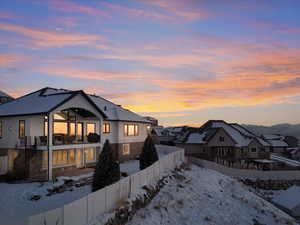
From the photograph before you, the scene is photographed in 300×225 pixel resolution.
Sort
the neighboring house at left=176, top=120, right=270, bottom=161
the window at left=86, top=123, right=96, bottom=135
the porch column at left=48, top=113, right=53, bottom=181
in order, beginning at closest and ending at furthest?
the porch column at left=48, top=113, right=53, bottom=181 < the window at left=86, top=123, right=96, bottom=135 < the neighboring house at left=176, top=120, right=270, bottom=161

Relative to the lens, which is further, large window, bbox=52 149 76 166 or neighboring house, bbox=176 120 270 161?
neighboring house, bbox=176 120 270 161

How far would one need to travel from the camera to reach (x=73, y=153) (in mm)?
27578

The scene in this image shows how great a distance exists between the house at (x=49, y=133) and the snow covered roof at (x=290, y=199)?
20735mm

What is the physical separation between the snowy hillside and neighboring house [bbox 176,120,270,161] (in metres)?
19.4

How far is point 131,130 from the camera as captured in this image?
3709 centimetres

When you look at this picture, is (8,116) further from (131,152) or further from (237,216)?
(237,216)

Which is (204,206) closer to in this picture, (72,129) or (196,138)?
(72,129)

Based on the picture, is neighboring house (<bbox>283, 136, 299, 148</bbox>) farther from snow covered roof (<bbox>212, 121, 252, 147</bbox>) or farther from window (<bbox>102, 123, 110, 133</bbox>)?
window (<bbox>102, 123, 110, 133</bbox>)

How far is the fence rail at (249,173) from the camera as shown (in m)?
37.0

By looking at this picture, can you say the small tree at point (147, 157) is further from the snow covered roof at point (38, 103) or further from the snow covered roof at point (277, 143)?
the snow covered roof at point (277, 143)

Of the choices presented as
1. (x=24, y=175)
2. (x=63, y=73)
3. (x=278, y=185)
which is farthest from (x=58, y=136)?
(x=278, y=185)

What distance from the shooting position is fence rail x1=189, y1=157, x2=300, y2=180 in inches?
1455

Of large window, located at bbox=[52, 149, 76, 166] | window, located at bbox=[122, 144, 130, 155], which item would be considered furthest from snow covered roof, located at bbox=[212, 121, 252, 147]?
large window, located at bbox=[52, 149, 76, 166]

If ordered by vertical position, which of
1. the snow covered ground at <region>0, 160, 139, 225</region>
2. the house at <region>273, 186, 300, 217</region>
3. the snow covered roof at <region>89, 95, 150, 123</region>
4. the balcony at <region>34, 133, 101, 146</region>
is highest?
the snow covered roof at <region>89, 95, 150, 123</region>
